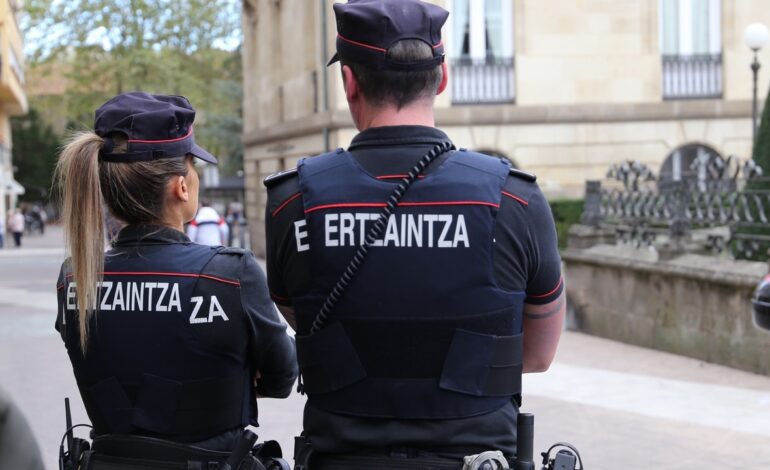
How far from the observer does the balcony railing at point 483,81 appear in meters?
24.5

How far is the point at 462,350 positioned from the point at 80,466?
3.72 feet

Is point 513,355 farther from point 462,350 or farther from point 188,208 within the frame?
point 188,208

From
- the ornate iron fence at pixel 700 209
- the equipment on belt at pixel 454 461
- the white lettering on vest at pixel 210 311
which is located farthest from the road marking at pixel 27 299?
the equipment on belt at pixel 454 461

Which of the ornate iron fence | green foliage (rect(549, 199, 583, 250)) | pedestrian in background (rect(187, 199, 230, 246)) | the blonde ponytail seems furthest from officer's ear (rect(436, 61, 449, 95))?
green foliage (rect(549, 199, 583, 250))

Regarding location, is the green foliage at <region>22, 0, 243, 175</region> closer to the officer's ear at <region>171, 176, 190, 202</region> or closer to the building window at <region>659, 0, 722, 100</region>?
the building window at <region>659, 0, 722, 100</region>

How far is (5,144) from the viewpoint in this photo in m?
55.9

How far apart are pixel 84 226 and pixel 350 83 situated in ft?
2.71

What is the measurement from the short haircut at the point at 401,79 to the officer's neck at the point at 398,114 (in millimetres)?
12

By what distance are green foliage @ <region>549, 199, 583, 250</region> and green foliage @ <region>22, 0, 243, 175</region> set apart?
104 feet

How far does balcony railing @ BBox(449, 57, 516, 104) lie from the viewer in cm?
2447

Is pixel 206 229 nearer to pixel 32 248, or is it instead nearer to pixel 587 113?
pixel 587 113

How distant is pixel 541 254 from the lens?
287cm

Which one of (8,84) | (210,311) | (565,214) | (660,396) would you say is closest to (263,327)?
(210,311)

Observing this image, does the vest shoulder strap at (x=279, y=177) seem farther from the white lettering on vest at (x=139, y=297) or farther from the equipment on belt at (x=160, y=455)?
the equipment on belt at (x=160, y=455)
